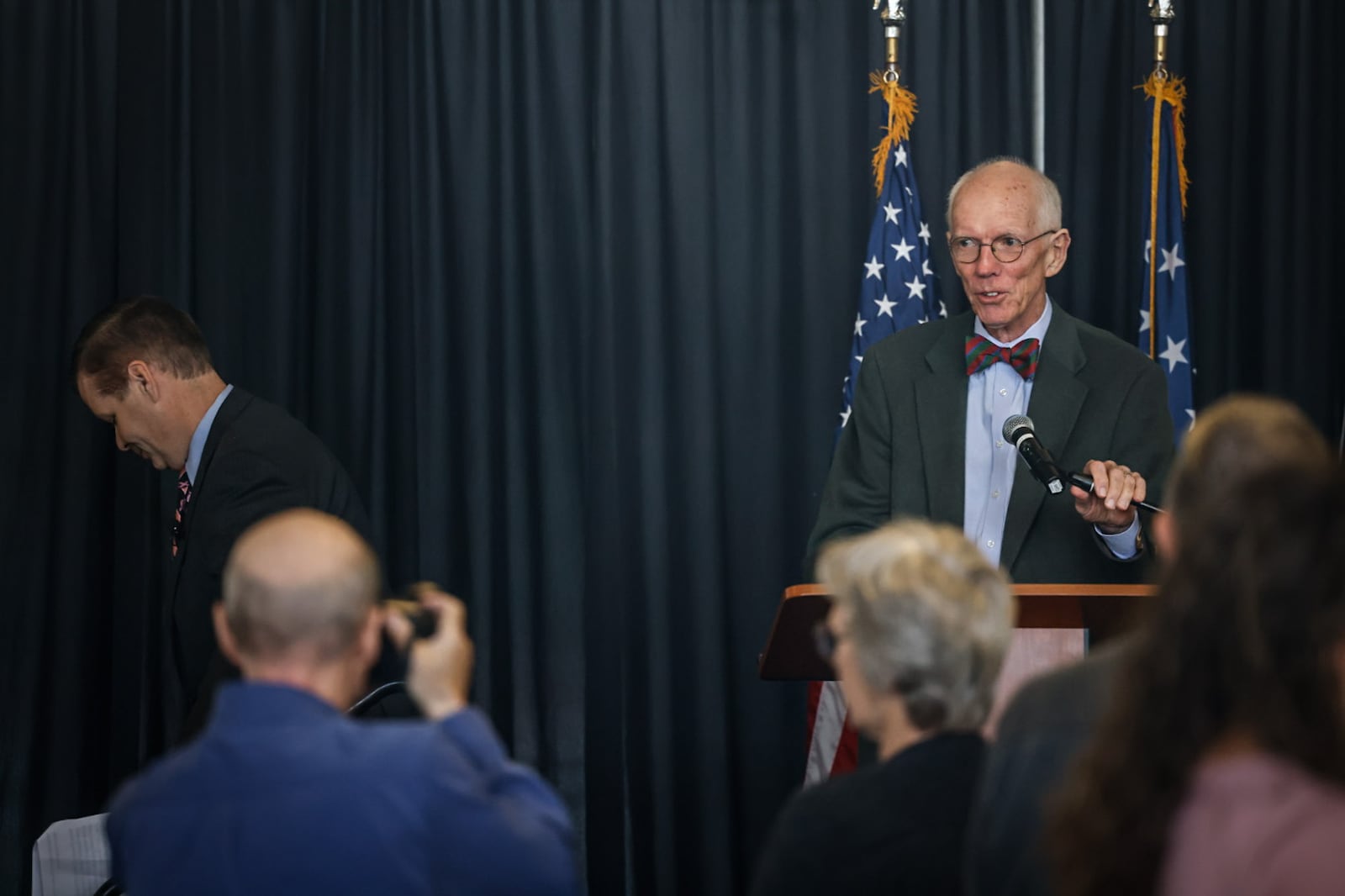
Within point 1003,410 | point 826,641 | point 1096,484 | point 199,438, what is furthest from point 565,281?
point 826,641

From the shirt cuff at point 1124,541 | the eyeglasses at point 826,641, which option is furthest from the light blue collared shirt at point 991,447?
the eyeglasses at point 826,641

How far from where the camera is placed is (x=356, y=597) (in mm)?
2096

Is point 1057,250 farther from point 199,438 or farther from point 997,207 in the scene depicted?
point 199,438

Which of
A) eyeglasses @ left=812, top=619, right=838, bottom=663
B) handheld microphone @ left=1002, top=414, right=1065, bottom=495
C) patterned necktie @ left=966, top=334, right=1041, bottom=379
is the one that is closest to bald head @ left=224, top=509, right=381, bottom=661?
eyeglasses @ left=812, top=619, right=838, bottom=663

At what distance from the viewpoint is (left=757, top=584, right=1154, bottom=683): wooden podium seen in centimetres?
265

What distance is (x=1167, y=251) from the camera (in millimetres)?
4961

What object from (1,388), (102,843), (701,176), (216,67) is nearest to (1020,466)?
(701,176)

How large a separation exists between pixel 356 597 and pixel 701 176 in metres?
3.37

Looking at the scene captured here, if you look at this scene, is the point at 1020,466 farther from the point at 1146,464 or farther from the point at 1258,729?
the point at 1258,729


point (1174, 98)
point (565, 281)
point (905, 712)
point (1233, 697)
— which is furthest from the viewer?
point (565, 281)

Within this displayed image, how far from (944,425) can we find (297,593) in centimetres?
228

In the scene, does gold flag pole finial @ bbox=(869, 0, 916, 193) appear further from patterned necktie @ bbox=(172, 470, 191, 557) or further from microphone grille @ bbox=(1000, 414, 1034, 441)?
patterned necktie @ bbox=(172, 470, 191, 557)

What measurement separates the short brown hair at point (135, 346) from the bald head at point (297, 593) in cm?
221

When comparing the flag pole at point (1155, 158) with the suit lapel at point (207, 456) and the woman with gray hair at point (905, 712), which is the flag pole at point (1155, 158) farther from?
the woman with gray hair at point (905, 712)
